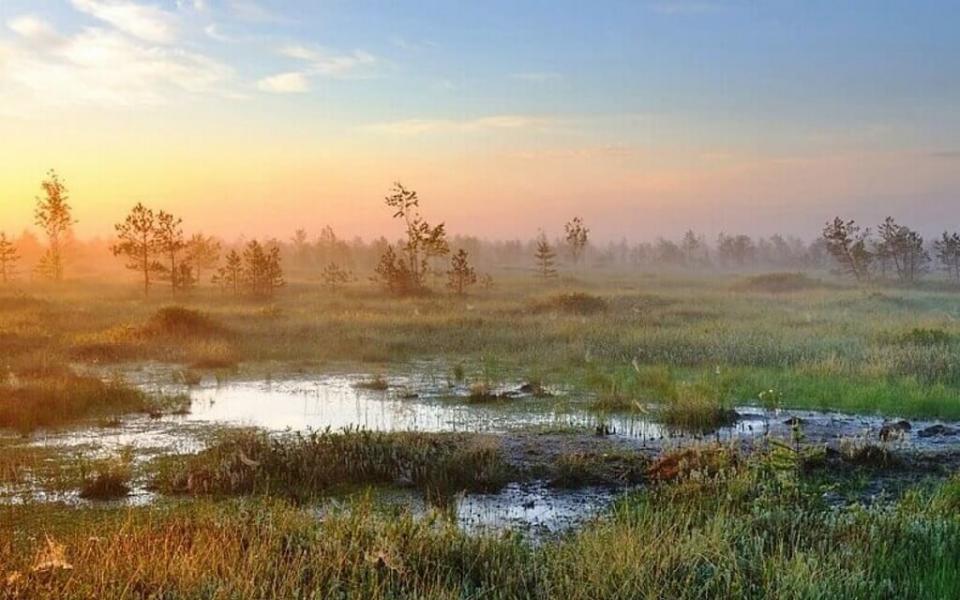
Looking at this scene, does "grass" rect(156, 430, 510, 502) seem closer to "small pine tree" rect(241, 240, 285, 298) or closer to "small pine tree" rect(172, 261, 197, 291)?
"small pine tree" rect(241, 240, 285, 298)

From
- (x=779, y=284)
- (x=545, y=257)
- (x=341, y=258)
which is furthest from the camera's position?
(x=341, y=258)

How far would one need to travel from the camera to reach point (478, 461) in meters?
12.4

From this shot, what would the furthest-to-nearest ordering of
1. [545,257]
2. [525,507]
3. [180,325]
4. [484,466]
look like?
[545,257]
[180,325]
[484,466]
[525,507]

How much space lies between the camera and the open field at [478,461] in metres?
7.50

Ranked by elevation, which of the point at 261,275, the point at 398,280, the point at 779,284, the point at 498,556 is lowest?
the point at 498,556

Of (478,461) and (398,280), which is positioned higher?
(398,280)

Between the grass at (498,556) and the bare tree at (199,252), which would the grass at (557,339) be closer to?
the grass at (498,556)

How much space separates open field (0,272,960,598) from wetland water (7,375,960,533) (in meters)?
0.09

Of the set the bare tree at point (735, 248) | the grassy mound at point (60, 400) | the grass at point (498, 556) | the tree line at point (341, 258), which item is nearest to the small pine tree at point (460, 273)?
the tree line at point (341, 258)

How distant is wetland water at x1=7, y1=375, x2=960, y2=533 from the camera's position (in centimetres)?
1118

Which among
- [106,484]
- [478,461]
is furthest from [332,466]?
[106,484]

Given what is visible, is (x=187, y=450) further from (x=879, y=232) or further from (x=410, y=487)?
(x=879, y=232)

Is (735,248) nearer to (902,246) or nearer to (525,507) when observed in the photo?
(902,246)

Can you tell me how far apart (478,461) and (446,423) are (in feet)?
15.4
